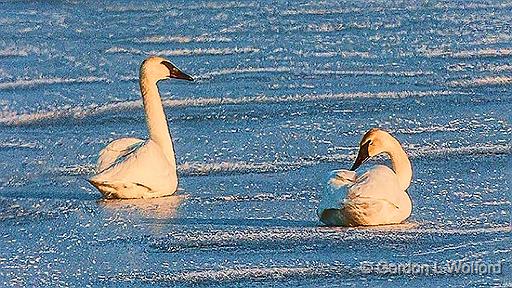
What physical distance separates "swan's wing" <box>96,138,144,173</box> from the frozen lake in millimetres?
267

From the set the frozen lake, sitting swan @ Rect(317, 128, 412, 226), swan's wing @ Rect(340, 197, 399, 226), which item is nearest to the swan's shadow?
the frozen lake

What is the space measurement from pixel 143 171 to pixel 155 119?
802mm

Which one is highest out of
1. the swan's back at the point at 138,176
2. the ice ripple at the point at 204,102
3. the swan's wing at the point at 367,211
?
the ice ripple at the point at 204,102

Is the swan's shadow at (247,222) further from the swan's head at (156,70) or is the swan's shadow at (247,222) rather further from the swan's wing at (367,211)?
the swan's head at (156,70)

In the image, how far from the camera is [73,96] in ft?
41.6

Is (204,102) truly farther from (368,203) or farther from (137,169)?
(368,203)

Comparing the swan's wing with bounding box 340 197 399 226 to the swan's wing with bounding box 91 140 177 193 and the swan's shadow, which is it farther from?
the swan's wing with bounding box 91 140 177 193

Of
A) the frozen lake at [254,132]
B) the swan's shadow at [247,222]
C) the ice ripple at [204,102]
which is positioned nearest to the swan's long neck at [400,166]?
the frozen lake at [254,132]

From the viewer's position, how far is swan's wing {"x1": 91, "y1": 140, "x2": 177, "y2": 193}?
9070 millimetres

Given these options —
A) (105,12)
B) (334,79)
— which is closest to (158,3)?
(105,12)

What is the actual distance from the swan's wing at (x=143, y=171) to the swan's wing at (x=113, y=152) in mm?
32

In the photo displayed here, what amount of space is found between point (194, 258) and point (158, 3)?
10.5m

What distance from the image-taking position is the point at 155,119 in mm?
9906

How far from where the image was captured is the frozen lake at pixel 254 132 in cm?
764
